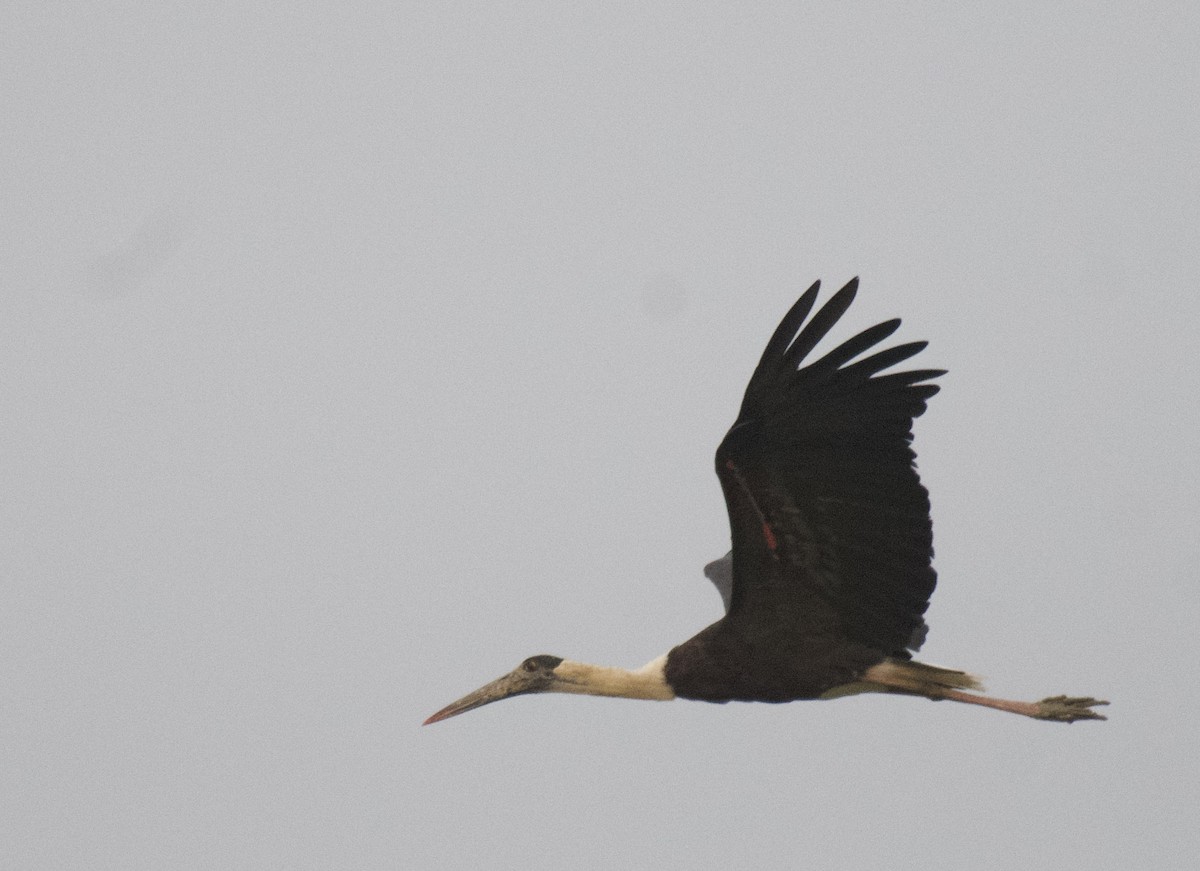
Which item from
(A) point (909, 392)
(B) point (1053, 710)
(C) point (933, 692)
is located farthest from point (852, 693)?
(A) point (909, 392)

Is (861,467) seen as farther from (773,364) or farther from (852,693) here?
(852,693)

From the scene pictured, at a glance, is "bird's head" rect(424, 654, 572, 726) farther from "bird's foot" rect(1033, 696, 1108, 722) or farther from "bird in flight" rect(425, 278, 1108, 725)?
"bird's foot" rect(1033, 696, 1108, 722)

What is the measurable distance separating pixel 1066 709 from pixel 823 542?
230 centimetres

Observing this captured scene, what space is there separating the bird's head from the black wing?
70.1 inches

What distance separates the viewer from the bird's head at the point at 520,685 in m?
11.5

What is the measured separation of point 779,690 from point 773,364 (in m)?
2.27

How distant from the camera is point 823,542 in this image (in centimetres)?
999

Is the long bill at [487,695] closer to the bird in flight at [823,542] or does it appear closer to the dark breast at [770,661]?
the bird in flight at [823,542]

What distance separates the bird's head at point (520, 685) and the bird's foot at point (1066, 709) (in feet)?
10.2

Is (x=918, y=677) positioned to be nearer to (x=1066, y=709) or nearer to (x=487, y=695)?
(x=1066, y=709)

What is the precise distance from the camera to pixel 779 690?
418 inches

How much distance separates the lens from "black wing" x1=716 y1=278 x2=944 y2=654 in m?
9.55

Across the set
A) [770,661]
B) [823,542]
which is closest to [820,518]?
[823,542]

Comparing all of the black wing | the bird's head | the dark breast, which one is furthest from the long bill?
the black wing
